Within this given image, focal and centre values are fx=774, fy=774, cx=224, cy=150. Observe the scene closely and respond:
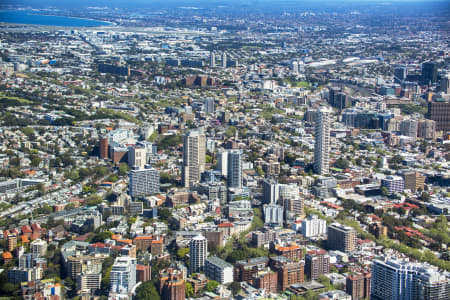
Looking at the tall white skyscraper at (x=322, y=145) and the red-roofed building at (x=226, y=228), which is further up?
the tall white skyscraper at (x=322, y=145)

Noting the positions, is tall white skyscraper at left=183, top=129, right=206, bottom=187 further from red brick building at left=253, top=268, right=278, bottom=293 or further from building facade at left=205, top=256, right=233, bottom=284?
red brick building at left=253, top=268, right=278, bottom=293

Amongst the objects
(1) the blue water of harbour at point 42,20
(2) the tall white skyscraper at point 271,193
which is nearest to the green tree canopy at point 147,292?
(2) the tall white skyscraper at point 271,193

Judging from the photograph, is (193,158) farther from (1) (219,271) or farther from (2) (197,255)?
(1) (219,271)

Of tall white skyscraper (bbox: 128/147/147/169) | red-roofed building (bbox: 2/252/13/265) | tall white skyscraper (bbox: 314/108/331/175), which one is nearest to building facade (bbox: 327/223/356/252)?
tall white skyscraper (bbox: 314/108/331/175)

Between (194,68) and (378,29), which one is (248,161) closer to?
(194,68)

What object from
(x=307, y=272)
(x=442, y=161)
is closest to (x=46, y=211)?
(x=307, y=272)

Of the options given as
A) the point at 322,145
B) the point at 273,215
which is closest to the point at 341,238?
the point at 273,215

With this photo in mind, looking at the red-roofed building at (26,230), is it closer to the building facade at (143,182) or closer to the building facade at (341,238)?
the building facade at (143,182)
